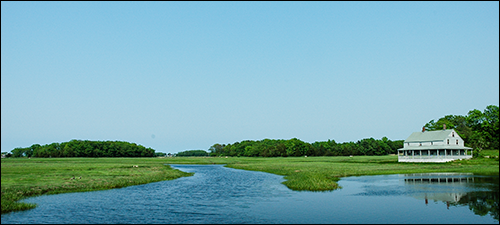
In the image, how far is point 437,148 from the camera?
86.4m

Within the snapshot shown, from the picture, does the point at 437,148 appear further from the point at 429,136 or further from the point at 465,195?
the point at 465,195

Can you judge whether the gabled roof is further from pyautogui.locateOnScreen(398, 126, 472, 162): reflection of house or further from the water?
the water

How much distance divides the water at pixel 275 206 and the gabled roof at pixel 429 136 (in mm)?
55964

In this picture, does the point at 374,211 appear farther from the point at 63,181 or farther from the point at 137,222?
the point at 63,181

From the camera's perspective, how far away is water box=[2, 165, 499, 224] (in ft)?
83.3

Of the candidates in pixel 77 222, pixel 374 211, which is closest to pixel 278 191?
pixel 374 211

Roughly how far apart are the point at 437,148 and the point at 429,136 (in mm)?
10360

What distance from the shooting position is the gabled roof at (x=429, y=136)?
91938mm

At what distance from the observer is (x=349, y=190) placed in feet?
132

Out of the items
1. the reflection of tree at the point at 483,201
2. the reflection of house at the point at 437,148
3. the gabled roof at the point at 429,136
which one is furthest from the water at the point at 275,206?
the gabled roof at the point at 429,136

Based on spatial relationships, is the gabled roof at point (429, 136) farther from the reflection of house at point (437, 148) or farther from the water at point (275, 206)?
the water at point (275, 206)

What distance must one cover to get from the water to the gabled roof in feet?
184

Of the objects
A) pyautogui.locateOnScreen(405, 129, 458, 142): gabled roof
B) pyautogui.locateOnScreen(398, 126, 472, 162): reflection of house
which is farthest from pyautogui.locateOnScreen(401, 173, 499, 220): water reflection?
pyautogui.locateOnScreen(405, 129, 458, 142): gabled roof

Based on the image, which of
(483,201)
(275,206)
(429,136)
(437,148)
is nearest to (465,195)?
(483,201)
